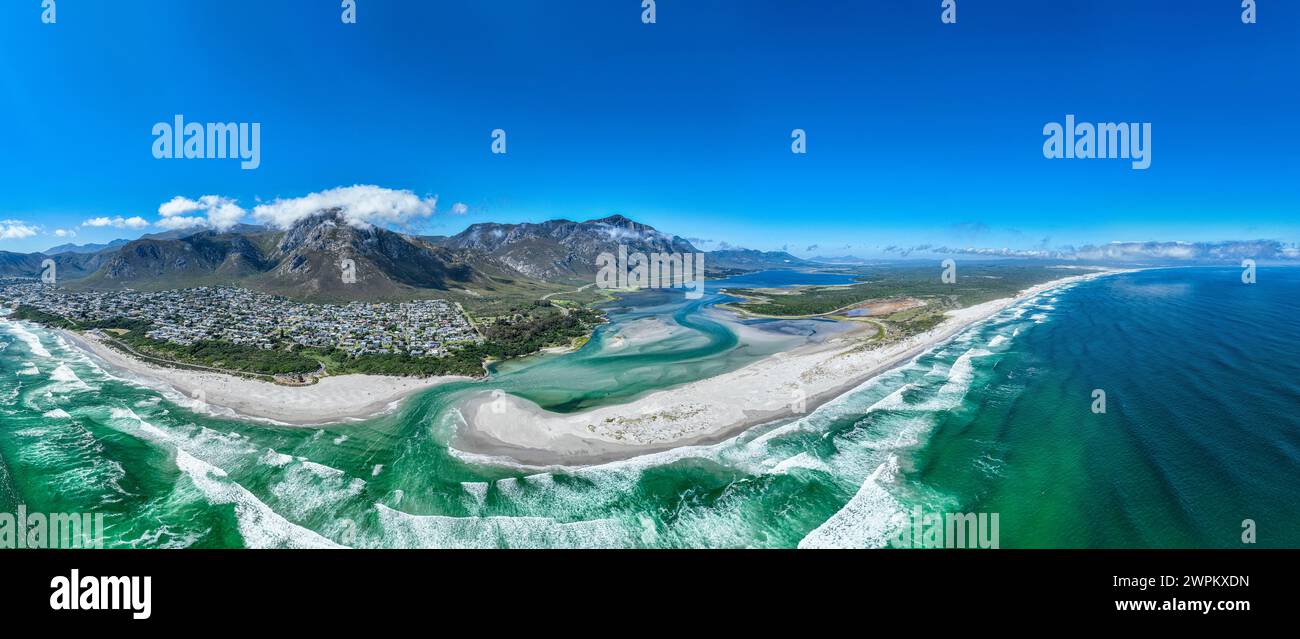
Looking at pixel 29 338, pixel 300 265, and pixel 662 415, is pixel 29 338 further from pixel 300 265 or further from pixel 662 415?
pixel 662 415

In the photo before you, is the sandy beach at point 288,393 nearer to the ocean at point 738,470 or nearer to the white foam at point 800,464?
the ocean at point 738,470

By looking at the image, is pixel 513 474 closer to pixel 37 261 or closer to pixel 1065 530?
pixel 1065 530

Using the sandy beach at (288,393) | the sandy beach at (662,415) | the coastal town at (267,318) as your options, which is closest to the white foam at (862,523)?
the sandy beach at (662,415)

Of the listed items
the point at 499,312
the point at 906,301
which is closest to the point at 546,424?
the point at 499,312

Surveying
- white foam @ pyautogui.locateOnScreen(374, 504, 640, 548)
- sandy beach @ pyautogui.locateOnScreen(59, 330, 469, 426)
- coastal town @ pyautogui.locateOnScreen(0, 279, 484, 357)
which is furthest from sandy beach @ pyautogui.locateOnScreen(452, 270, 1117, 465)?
coastal town @ pyautogui.locateOnScreen(0, 279, 484, 357)

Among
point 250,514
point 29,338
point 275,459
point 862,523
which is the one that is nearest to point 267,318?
point 29,338
